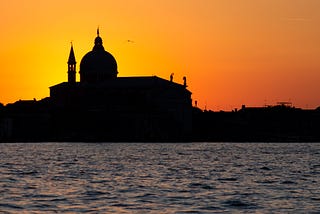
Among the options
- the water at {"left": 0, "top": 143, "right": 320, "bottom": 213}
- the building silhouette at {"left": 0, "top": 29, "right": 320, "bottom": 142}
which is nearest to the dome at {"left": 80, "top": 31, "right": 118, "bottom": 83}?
the building silhouette at {"left": 0, "top": 29, "right": 320, "bottom": 142}

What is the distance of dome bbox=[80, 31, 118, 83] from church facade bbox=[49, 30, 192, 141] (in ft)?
0.62

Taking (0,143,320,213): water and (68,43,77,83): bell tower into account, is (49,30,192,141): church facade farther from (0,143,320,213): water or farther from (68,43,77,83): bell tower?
(0,143,320,213): water

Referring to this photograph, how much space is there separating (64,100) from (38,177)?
10268 centimetres

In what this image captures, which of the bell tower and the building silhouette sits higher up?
the bell tower

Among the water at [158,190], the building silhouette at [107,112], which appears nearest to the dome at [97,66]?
the building silhouette at [107,112]

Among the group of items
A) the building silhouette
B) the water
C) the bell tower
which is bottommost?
the water

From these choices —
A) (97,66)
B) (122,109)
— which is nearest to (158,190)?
(122,109)

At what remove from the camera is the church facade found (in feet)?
463

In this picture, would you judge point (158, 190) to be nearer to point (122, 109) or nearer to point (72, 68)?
point (122, 109)

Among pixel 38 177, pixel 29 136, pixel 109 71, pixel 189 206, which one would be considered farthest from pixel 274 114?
pixel 189 206

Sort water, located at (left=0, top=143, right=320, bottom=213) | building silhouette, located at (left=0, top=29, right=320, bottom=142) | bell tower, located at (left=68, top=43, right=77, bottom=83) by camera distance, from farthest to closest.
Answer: bell tower, located at (left=68, top=43, right=77, bottom=83) → building silhouette, located at (left=0, top=29, right=320, bottom=142) → water, located at (left=0, top=143, right=320, bottom=213)

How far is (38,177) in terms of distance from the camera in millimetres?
44875

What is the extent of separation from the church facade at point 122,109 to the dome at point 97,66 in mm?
189

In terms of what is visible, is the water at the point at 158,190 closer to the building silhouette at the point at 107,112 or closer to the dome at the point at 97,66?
the building silhouette at the point at 107,112
